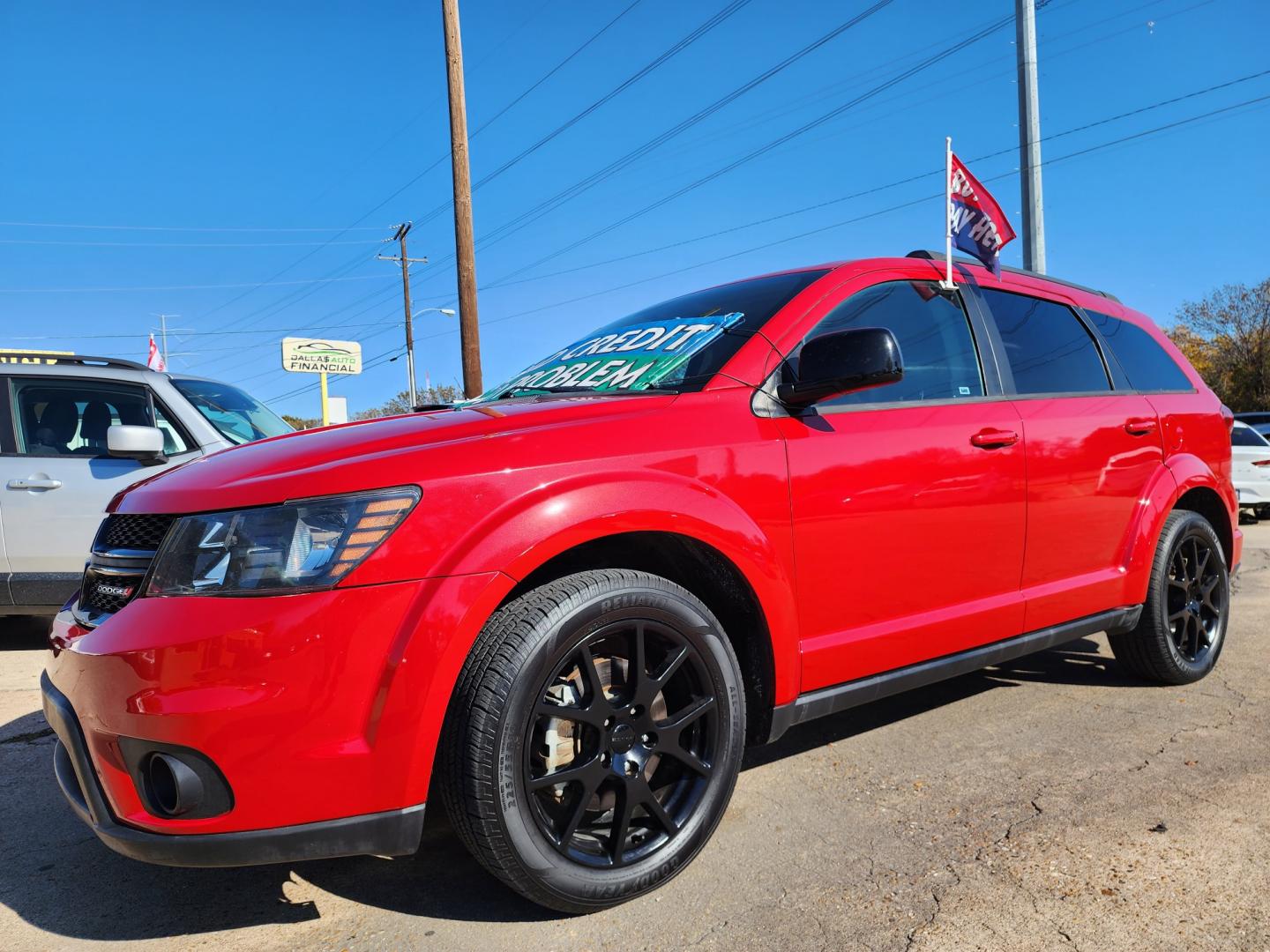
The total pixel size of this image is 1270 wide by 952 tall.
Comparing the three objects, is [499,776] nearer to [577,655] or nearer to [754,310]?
[577,655]

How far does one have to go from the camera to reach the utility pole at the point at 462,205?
12039mm

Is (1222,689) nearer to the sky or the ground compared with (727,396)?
nearer to the ground

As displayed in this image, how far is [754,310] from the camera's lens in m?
2.88

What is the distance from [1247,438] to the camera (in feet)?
38.7

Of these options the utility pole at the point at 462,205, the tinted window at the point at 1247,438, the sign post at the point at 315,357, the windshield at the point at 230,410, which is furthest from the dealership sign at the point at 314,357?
the tinted window at the point at 1247,438

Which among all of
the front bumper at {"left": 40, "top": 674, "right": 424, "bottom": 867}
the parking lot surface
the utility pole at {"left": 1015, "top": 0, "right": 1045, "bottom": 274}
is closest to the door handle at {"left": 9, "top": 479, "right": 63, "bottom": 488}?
the parking lot surface

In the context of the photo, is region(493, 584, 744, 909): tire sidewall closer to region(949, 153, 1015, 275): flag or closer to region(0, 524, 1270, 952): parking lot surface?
region(0, 524, 1270, 952): parking lot surface

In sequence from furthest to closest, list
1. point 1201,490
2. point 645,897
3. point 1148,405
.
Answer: point 1201,490
point 1148,405
point 645,897

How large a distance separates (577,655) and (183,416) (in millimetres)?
4266

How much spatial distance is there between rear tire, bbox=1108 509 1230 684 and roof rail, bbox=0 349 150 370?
5668 mm

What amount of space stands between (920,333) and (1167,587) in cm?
178

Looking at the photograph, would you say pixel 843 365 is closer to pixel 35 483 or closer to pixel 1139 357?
pixel 1139 357

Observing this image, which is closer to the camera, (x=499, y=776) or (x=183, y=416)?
(x=499, y=776)

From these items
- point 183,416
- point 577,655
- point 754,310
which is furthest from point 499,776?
point 183,416
